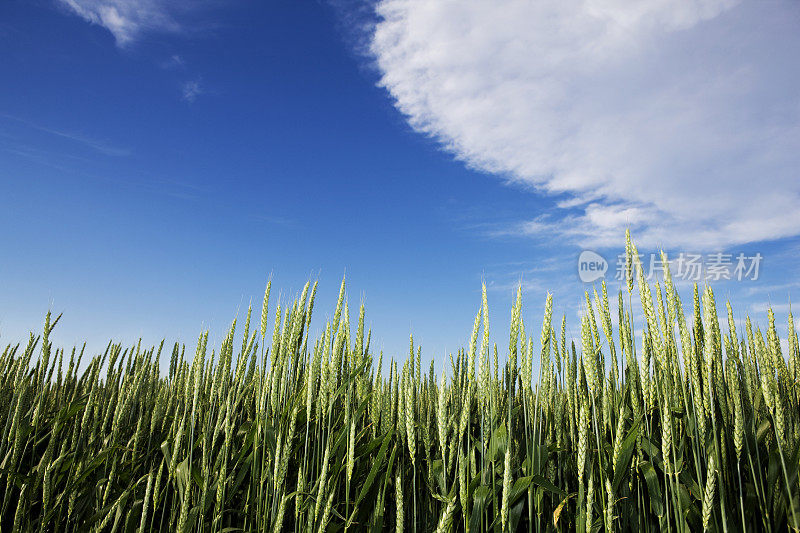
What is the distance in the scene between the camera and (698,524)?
1.76m

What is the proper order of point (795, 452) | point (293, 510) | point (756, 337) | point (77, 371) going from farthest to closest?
point (77, 371), point (293, 510), point (756, 337), point (795, 452)

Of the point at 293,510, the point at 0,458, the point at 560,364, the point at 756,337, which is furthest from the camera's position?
the point at 0,458

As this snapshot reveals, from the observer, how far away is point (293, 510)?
209 cm

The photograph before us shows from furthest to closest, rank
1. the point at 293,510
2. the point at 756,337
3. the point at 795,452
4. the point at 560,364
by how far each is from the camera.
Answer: the point at 560,364
the point at 293,510
the point at 756,337
the point at 795,452

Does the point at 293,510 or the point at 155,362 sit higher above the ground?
the point at 155,362

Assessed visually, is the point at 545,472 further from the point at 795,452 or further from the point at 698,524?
the point at 795,452

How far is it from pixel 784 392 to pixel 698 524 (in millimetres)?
1111

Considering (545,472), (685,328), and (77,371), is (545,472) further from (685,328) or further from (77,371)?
(77,371)

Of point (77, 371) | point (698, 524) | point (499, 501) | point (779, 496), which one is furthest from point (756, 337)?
point (77, 371)

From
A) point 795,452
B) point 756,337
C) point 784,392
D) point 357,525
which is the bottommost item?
point 357,525

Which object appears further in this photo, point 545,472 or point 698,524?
point 545,472

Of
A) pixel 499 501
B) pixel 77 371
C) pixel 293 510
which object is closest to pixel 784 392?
pixel 499 501

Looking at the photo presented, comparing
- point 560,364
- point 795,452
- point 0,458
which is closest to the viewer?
point 795,452

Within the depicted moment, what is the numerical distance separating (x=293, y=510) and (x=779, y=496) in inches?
77.3
